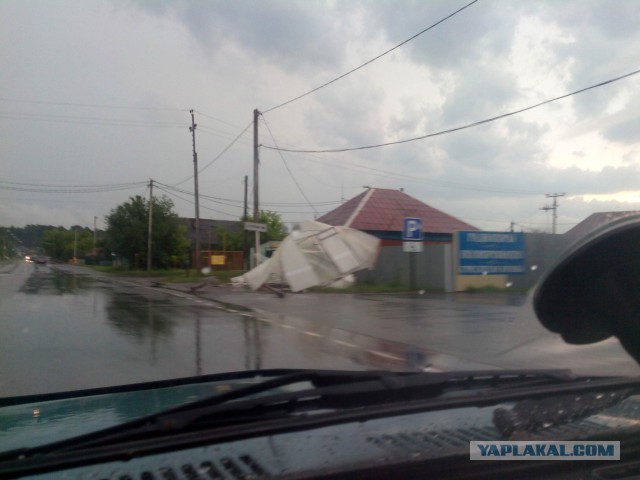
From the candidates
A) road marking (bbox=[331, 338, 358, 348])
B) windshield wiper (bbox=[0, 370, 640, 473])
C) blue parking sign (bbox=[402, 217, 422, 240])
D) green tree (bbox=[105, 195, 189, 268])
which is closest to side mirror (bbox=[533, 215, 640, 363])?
windshield wiper (bbox=[0, 370, 640, 473])

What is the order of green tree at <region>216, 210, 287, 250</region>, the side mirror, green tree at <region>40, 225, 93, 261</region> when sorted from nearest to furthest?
the side mirror → green tree at <region>216, 210, 287, 250</region> → green tree at <region>40, 225, 93, 261</region>

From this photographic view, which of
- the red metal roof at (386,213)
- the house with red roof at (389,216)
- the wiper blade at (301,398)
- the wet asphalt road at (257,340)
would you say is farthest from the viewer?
the red metal roof at (386,213)

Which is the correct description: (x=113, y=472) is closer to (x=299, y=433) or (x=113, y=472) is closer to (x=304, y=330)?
(x=299, y=433)

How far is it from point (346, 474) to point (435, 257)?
25983 mm

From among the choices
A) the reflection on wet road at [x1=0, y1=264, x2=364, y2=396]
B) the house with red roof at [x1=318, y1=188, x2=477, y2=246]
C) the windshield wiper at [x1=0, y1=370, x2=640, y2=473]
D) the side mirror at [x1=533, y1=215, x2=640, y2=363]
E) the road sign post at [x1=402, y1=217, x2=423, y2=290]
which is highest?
the house with red roof at [x1=318, y1=188, x2=477, y2=246]

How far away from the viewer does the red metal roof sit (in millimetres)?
39562

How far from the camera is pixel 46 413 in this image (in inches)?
138

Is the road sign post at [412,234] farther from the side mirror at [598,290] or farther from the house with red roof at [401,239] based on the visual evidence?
the side mirror at [598,290]

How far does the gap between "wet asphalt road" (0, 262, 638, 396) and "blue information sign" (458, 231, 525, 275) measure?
19.2ft

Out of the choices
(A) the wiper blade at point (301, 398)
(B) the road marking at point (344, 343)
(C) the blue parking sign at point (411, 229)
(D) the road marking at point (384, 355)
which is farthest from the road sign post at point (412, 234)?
(A) the wiper blade at point (301, 398)

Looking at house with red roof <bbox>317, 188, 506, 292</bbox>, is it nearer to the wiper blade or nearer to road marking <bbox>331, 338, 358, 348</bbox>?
road marking <bbox>331, 338, 358, 348</bbox>

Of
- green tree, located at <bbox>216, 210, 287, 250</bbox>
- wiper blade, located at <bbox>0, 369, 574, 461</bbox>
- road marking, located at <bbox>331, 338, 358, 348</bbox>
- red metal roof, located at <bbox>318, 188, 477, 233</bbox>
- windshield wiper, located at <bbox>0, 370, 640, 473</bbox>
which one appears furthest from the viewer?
green tree, located at <bbox>216, 210, 287, 250</bbox>

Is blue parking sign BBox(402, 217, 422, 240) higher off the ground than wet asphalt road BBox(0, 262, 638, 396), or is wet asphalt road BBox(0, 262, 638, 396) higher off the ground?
blue parking sign BBox(402, 217, 422, 240)

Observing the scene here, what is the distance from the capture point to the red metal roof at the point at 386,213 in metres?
39.6
